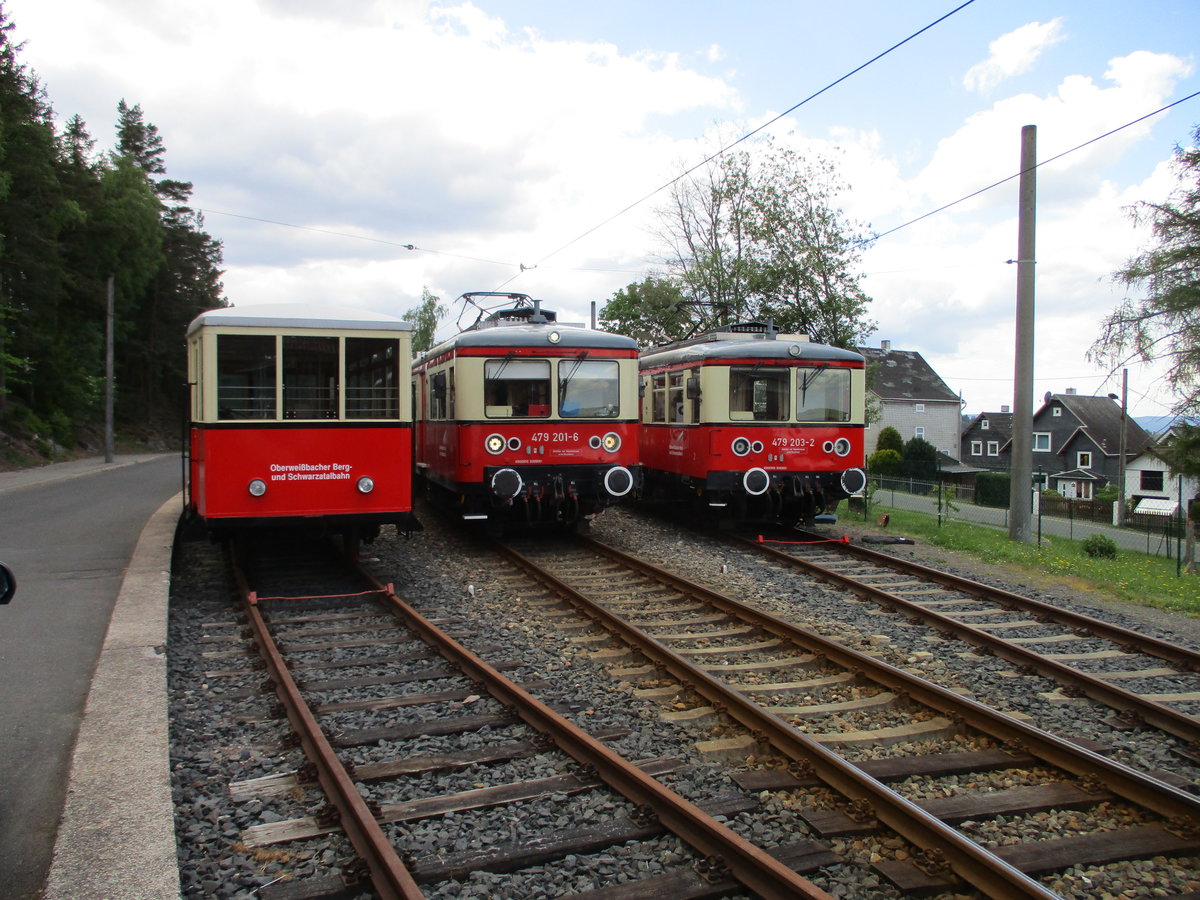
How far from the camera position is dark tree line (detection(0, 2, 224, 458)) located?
109ft

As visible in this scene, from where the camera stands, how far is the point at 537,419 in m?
12.2

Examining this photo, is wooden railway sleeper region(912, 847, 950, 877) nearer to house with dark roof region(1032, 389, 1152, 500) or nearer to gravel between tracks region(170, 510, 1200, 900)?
gravel between tracks region(170, 510, 1200, 900)

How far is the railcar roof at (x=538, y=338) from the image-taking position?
12016 mm

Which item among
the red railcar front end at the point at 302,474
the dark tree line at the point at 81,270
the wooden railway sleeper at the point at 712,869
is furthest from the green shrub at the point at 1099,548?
the dark tree line at the point at 81,270

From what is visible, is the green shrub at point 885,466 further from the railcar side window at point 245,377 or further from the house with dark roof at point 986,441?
the railcar side window at point 245,377

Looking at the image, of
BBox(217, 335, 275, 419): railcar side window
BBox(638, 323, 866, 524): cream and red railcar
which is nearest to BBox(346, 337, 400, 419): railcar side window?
BBox(217, 335, 275, 419): railcar side window

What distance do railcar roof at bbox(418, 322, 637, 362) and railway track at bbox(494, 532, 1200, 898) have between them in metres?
5.12

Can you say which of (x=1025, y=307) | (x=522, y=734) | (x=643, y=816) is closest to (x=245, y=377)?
(x=522, y=734)

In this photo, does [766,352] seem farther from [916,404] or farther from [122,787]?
[916,404]

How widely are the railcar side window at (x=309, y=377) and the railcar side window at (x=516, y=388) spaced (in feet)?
10.3

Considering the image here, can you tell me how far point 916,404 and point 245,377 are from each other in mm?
59319

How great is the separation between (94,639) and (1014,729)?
6.47 metres

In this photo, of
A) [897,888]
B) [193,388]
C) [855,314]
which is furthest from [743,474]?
[855,314]

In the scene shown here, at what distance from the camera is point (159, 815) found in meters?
3.98
